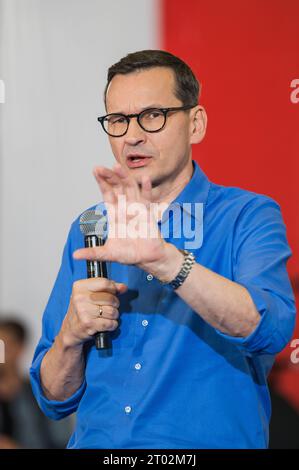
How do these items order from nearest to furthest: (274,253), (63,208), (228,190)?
(274,253), (228,190), (63,208)

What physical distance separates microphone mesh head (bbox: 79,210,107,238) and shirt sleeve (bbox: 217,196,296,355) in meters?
0.25

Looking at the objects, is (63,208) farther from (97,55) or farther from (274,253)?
(274,253)

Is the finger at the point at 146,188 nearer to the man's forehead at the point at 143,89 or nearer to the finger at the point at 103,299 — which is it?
the finger at the point at 103,299

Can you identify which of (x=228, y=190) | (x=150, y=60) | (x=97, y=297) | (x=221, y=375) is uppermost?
(x=150, y=60)

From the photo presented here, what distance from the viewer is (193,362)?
123 cm

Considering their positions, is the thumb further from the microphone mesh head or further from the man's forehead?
the man's forehead

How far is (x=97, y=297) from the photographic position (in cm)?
122

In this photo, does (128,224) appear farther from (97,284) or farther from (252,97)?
(252,97)

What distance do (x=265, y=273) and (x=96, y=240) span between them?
0.30m

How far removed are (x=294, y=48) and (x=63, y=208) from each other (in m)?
0.80

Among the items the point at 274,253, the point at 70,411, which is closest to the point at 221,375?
the point at 274,253

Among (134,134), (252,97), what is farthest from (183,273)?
(252,97)

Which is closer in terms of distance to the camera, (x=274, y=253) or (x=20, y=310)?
(x=274, y=253)

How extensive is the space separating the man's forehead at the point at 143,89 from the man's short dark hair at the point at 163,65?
0.01 metres
